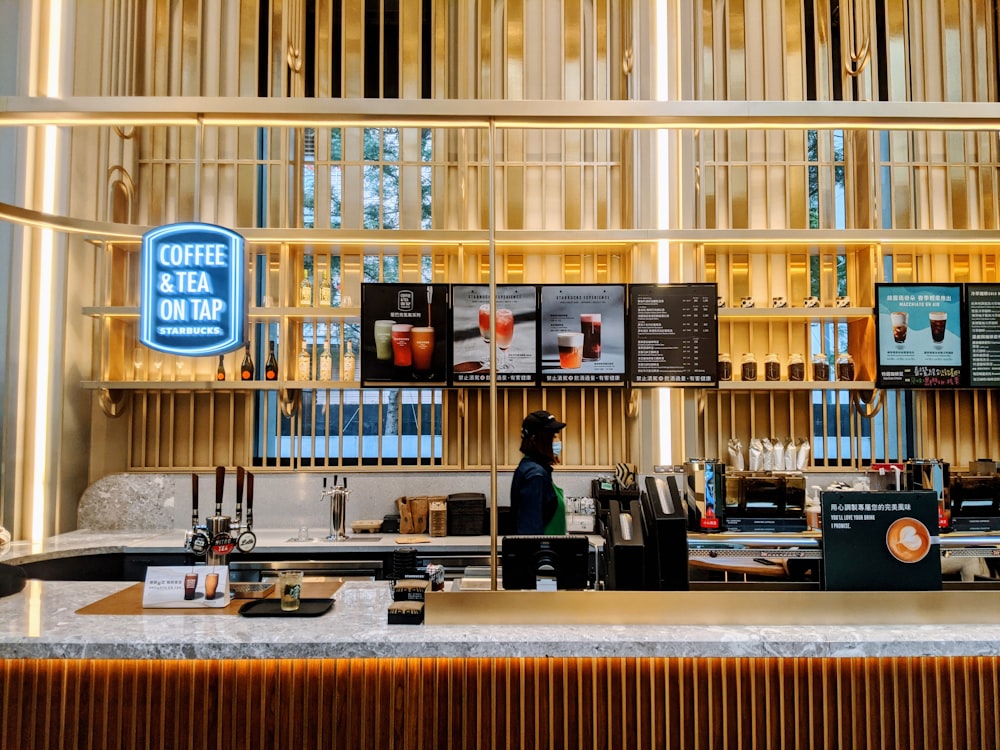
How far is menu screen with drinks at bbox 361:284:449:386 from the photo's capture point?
15.6ft

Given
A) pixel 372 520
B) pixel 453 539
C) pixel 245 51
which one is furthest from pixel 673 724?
pixel 245 51

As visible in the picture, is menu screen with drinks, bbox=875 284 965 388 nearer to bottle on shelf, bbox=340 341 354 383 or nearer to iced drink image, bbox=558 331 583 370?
iced drink image, bbox=558 331 583 370

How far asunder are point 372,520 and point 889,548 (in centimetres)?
343

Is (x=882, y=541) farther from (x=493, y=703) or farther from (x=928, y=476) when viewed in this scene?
(x=928, y=476)

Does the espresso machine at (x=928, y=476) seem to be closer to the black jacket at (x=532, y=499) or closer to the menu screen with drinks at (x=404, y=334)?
the black jacket at (x=532, y=499)

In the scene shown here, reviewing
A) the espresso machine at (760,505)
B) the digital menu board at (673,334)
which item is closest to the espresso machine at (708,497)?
the espresso machine at (760,505)

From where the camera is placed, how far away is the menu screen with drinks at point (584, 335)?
473 cm

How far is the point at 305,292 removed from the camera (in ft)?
17.4

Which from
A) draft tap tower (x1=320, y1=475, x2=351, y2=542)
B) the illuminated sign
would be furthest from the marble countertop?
draft tap tower (x1=320, y1=475, x2=351, y2=542)

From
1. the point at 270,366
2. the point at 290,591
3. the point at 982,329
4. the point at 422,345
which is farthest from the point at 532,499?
the point at 982,329

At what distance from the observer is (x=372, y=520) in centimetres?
497

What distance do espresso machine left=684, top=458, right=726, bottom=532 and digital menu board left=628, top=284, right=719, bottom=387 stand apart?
4.54 ft

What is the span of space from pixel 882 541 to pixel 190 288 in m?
2.27

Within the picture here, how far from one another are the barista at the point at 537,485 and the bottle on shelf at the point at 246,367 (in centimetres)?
233
